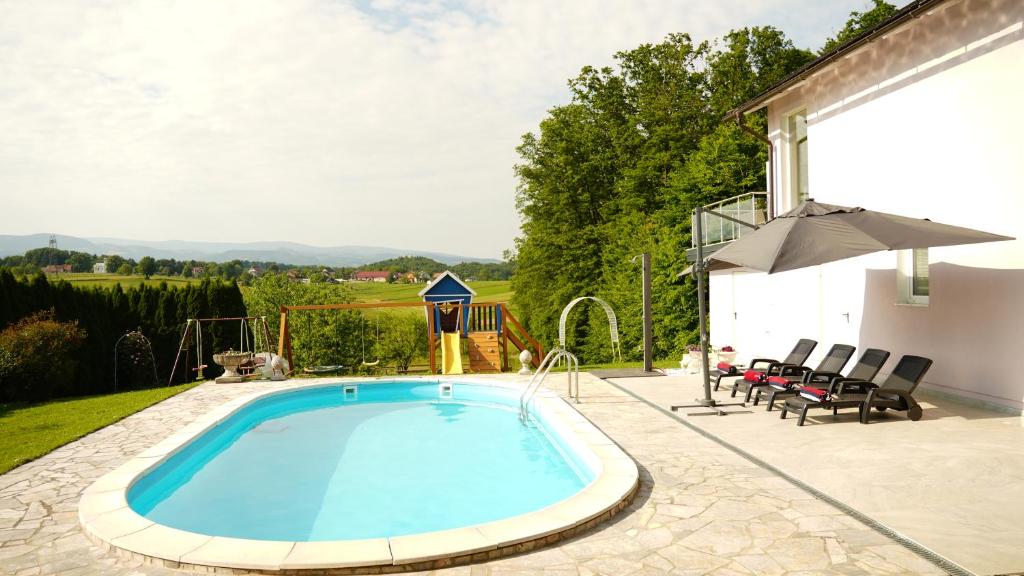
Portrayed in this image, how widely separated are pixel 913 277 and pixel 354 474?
855 cm

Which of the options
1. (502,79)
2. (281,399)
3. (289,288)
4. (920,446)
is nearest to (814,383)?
(920,446)

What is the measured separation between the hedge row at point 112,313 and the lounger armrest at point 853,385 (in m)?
12.5

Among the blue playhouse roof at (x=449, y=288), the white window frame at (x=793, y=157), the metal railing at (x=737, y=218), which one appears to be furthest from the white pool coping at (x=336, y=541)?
the blue playhouse roof at (x=449, y=288)

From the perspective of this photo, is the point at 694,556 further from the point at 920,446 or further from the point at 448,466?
the point at 448,466

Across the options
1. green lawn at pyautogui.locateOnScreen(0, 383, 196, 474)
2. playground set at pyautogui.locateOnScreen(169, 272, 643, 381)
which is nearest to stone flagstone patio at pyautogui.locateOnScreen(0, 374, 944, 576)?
green lawn at pyautogui.locateOnScreen(0, 383, 196, 474)

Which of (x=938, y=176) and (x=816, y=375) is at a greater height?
(x=938, y=176)

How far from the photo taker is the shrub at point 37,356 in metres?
11.2

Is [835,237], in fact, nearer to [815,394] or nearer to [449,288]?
[815,394]

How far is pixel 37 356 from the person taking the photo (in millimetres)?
11406

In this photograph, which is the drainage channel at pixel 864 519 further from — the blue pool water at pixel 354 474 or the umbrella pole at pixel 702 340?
the blue pool water at pixel 354 474

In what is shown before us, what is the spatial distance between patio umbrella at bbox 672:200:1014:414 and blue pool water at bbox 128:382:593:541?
Answer: 308 cm

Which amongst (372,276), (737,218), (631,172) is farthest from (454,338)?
(372,276)

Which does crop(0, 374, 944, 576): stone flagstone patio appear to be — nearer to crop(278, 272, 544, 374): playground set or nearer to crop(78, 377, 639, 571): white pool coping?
crop(78, 377, 639, 571): white pool coping

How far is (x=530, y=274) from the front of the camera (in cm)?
3284
